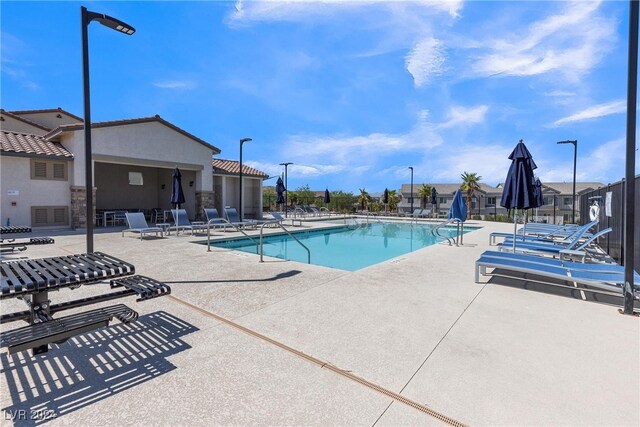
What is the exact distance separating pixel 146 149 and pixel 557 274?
1783 centimetres

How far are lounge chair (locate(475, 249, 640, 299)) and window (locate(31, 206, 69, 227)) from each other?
54.9 feet

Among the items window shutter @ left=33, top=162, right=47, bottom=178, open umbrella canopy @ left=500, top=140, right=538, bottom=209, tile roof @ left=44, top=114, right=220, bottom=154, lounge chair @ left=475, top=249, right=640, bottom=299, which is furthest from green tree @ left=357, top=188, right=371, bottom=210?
lounge chair @ left=475, top=249, right=640, bottom=299

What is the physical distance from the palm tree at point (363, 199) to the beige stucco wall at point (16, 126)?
30361mm

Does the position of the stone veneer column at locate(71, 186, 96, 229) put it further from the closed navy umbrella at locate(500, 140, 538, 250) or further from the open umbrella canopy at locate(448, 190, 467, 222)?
the closed navy umbrella at locate(500, 140, 538, 250)

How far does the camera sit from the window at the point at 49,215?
12.8 metres

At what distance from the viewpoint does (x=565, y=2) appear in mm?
6316

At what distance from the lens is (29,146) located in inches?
510

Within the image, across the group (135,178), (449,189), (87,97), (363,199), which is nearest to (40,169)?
(135,178)

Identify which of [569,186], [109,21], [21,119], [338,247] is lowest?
[338,247]

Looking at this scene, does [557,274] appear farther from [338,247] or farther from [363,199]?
[363,199]

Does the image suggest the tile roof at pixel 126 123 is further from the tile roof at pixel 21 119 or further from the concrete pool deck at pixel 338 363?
the concrete pool deck at pixel 338 363

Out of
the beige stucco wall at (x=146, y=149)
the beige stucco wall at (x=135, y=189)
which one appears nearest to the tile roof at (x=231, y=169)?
the beige stucco wall at (x=146, y=149)

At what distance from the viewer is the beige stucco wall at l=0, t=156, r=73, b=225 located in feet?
39.4

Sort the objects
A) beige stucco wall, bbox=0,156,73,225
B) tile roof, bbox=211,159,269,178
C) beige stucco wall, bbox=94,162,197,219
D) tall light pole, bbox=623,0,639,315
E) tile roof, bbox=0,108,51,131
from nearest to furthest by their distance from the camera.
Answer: tall light pole, bbox=623,0,639,315 < beige stucco wall, bbox=0,156,73,225 < tile roof, bbox=0,108,51,131 < beige stucco wall, bbox=94,162,197,219 < tile roof, bbox=211,159,269,178
